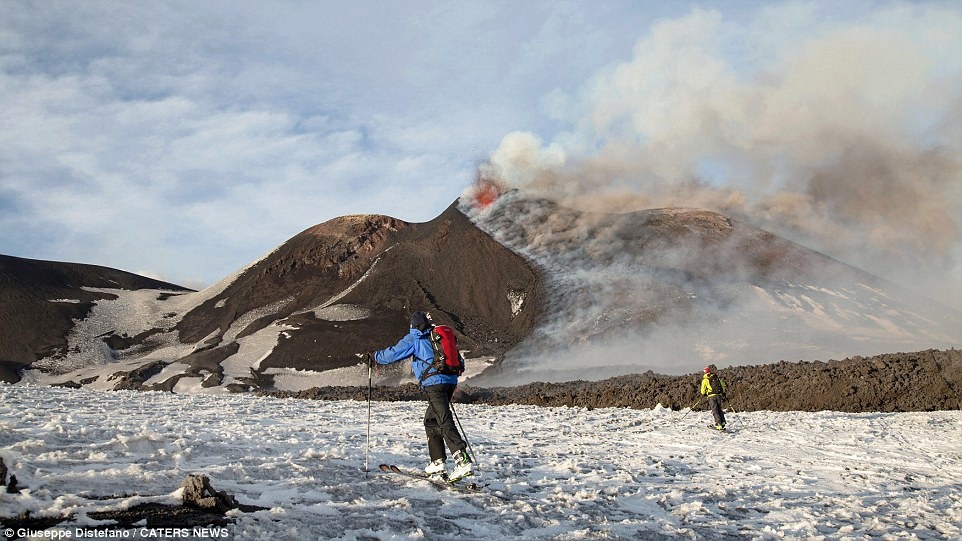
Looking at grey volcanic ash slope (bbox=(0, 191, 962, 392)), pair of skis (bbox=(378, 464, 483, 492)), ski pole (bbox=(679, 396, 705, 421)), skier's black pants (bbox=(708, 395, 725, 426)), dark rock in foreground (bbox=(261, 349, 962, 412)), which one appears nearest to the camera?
pair of skis (bbox=(378, 464, 483, 492))

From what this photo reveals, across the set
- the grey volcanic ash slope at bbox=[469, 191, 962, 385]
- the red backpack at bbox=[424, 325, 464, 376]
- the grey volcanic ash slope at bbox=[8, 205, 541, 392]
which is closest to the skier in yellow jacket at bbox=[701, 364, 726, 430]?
the red backpack at bbox=[424, 325, 464, 376]

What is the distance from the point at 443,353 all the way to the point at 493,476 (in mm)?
2545

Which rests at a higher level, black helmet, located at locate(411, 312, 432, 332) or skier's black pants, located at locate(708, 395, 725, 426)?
black helmet, located at locate(411, 312, 432, 332)

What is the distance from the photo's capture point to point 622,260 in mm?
63969

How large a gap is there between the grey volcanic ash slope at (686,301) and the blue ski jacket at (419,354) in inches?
1411

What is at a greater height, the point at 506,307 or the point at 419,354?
the point at 506,307

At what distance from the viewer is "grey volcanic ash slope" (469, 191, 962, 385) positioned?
46844 millimetres

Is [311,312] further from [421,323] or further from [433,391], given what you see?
[433,391]

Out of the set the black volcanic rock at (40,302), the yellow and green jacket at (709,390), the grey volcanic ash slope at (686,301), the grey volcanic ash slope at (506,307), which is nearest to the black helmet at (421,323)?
the yellow and green jacket at (709,390)

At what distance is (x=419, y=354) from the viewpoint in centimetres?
899

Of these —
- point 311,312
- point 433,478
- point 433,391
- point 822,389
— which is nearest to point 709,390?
point 822,389

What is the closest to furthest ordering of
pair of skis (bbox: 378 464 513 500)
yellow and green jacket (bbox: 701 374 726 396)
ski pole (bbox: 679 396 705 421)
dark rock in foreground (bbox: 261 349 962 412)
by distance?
pair of skis (bbox: 378 464 513 500) < yellow and green jacket (bbox: 701 374 726 396) < ski pole (bbox: 679 396 705 421) < dark rock in foreground (bbox: 261 349 962 412)

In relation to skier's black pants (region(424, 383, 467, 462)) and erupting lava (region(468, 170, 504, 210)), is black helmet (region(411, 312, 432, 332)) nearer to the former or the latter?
skier's black pants (region(424, 383, 467, 462))

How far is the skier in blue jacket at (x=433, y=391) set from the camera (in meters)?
8.73
